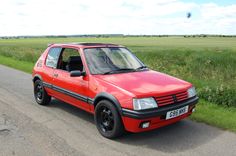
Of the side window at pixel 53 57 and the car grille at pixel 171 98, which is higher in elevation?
the side window at pixel 53 57

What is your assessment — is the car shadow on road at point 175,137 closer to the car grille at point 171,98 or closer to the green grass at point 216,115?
the green grass at point 216,115

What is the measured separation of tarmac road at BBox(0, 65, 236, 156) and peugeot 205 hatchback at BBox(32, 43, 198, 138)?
31 centimetres

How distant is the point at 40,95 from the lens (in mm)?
6945

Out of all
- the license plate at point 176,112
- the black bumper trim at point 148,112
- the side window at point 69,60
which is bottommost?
the license plate at point 176,112

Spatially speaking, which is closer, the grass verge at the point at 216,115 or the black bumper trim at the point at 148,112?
the black bumper trim at the point at 148,112

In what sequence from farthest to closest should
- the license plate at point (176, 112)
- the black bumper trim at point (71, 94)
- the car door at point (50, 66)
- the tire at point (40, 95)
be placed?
1. the tire at point (40, 95)
2. the car door at point (50, 66)
3. the black bumper trim at point (71, 94)
4. the license plate at point (176, 112)

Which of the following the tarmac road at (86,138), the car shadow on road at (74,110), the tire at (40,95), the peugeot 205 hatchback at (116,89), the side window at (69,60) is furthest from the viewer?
the tire at (40,95)

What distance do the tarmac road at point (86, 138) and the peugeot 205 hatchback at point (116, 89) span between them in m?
0.31

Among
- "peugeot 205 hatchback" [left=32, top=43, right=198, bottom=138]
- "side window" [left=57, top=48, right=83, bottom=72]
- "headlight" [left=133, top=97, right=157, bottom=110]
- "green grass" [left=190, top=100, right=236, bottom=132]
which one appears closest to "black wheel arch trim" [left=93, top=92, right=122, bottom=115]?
"peugeot 205 hatchback" [left=32, top=43, right=198, bottom=138]

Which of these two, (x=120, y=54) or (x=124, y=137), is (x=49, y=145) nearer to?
A: (x=124, y=137)

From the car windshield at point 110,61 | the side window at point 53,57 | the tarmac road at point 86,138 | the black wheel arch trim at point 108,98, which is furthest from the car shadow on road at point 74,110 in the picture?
the car windshield at point 110,61

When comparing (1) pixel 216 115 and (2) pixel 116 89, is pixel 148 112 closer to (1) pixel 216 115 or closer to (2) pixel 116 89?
(2) pixel 116 89

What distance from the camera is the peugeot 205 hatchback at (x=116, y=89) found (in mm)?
4164

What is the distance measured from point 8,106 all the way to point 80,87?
2.58m
